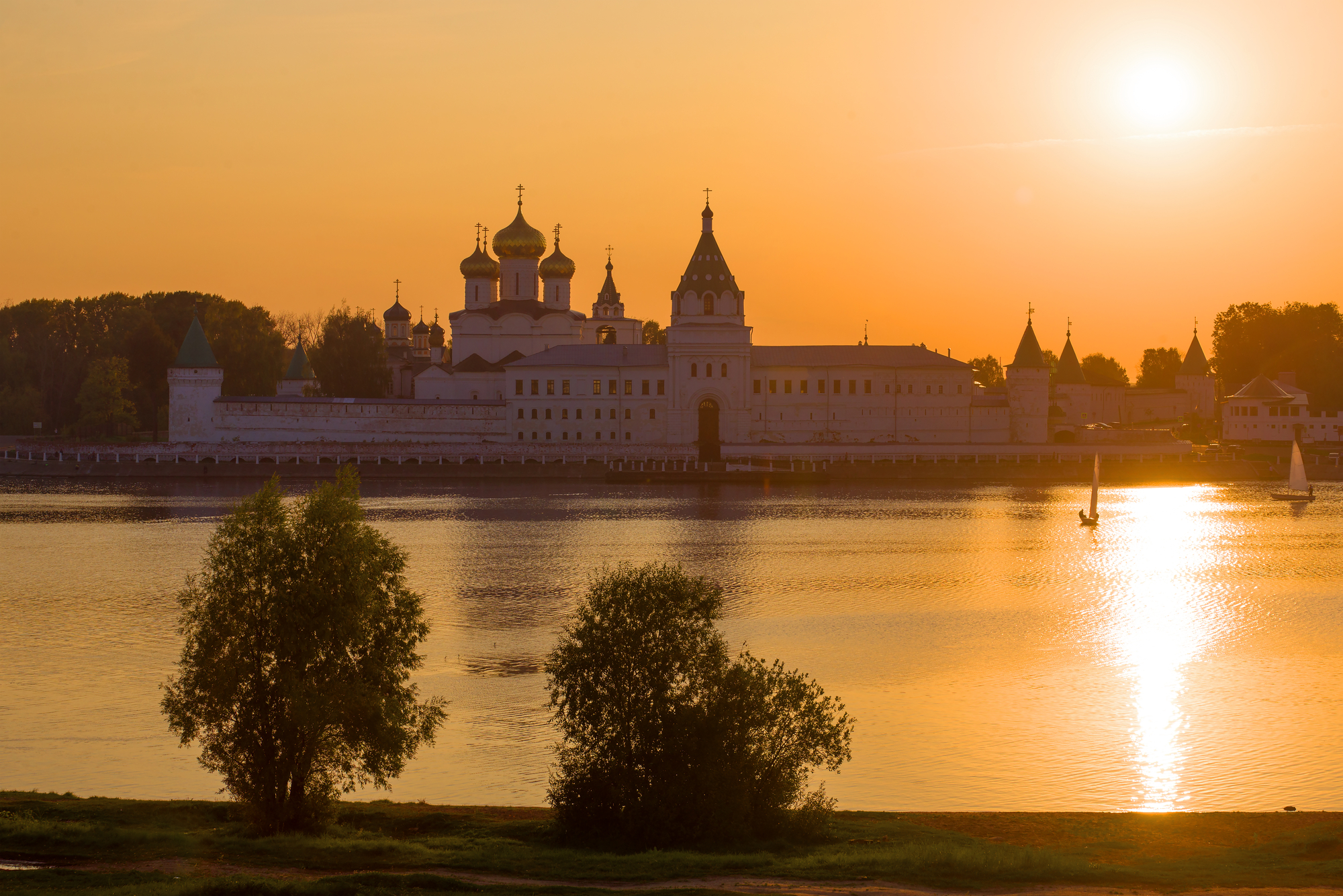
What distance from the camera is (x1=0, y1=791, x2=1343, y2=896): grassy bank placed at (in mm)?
8922

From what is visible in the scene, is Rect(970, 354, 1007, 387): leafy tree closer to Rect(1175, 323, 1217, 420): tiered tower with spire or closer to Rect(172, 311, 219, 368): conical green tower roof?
Rect(1175, 323, 1217, 420): tiered tower with spire

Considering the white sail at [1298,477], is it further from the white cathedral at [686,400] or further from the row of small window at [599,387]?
the row of small window at [599,387]

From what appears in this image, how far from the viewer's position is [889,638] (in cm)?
2047

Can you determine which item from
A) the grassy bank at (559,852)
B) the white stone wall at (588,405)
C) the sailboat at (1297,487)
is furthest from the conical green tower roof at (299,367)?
the grassy bank at (559,852)

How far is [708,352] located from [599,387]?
4.93 m

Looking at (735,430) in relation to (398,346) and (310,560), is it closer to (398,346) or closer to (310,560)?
(398,346)

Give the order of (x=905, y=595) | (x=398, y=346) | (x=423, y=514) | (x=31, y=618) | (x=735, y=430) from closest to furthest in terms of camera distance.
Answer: (x=31, y=618)
(x=905, y=595)
(x=423, y=514)
(x=735, y=430)
(x=398, y=346)

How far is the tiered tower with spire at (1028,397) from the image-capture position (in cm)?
6234

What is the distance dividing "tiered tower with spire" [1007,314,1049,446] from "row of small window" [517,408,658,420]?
16273mm

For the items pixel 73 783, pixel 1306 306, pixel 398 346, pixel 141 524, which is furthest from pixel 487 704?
pixel 1306 306

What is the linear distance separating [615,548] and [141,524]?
44.9 ft

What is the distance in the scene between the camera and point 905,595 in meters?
24.9

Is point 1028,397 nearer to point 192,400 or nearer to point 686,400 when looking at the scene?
point 686,400

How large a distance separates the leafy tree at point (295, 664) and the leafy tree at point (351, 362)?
54949 millimetres
